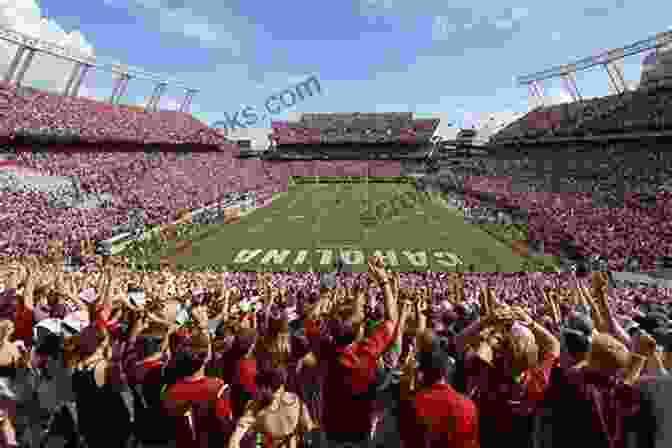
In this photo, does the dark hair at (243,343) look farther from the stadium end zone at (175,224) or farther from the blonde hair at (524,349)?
the stadium end zone at (175,224)

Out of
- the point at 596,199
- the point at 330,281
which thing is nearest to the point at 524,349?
the point at 330,281

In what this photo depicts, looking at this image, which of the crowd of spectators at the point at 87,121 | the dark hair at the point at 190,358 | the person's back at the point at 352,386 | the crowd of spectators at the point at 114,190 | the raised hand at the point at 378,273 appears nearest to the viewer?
the dark hair at the point at 190,358

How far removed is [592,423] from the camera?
2.62m

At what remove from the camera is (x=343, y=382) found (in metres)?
3.48

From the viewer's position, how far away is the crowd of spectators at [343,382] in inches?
102

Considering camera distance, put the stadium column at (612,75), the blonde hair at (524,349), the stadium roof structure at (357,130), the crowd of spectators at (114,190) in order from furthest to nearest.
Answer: the stadium roof structure at (357,130) < the stadium column at (612,75) < the crowd of spectators at (114,190) < the blonde hair at (524,349)

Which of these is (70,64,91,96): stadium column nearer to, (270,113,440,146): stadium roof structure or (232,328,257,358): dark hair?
(270,113,440,146): stadium roof structure

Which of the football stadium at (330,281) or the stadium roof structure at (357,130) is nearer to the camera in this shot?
the football stadium at (330,281)

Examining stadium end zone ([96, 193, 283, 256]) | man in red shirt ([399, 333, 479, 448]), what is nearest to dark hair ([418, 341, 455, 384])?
man in red shirt ([399, 333, 479, 448])

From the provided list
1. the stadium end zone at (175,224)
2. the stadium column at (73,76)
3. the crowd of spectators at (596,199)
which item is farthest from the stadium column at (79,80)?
the crowd of spectators at (596,199)

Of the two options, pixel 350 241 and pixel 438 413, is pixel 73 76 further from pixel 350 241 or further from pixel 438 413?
pixel 438 413

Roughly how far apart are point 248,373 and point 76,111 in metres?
54.2

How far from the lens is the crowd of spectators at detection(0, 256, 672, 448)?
2.59 m

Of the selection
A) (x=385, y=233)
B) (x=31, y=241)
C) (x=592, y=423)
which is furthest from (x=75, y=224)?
(x=592, y=423)
